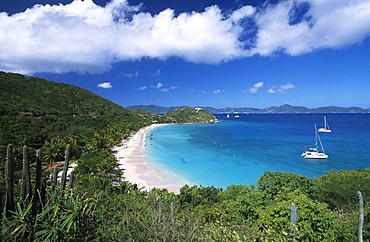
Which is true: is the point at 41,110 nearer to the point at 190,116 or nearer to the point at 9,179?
the point at 9,179

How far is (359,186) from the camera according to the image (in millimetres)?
17406

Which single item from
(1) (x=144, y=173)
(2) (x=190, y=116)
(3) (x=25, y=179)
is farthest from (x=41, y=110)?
(2) (x=190, y=116)

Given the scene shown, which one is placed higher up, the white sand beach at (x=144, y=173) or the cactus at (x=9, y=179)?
the cactus at (x=9, y=179)

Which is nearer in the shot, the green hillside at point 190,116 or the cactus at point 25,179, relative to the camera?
the cactus at point 25,179

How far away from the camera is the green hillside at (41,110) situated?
4200 cm

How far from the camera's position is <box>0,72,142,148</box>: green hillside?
42.0m

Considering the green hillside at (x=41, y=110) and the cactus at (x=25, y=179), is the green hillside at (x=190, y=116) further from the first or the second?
the cactus at (x=25, y=179)

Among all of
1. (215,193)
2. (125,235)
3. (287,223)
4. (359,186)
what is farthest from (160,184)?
(125,235)

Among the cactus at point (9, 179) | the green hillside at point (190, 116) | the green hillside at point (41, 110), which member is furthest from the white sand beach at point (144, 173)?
the green hillside at point (190, 116)

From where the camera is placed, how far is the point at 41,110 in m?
57.9

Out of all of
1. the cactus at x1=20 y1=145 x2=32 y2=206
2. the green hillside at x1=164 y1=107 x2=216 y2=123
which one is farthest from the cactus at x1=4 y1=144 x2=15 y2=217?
the green hillside at x1=164 y1=107 x2=216 y2=123

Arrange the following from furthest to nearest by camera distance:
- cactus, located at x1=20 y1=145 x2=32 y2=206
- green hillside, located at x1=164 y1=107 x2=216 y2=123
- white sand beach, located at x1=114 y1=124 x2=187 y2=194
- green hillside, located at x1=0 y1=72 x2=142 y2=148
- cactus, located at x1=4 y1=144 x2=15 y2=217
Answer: green hillside, located at x1=164 y1=107 x2=216 y2=123, green hillside, located at x1=0 y1=72 x2=142 y2=148, white sand beach, located at x1=114 y1=124 x2=187 y2=194, cactus, located at x1=20 y1=145 x2=32 y2=206, cactus, located at x1=4 y1=144 x2=15 y2=217

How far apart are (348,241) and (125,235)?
8.84 meters

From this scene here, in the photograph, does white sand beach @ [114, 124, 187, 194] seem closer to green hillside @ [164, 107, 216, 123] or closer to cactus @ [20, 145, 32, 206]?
cactus @ [20, 145, 32, 206]
